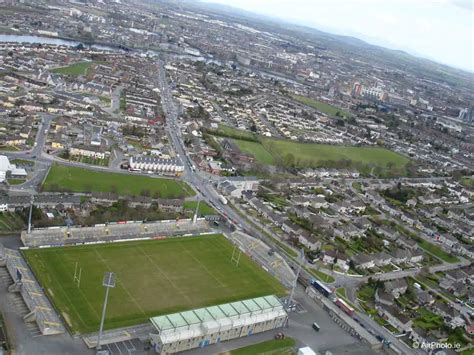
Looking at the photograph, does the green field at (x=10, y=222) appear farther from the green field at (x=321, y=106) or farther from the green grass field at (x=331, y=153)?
the green field at (x=321, y=106)

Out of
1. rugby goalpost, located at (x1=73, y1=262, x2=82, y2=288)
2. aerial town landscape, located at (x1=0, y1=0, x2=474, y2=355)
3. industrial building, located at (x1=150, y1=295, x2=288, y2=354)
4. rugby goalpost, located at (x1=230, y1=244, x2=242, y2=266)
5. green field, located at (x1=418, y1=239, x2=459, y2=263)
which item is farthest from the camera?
green field, located at (x1=418, y1=239, x2=459, y2=263)

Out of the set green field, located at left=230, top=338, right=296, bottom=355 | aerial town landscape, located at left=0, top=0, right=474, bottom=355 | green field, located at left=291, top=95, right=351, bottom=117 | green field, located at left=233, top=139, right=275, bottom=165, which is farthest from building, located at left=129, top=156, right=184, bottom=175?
green field, located at left=291, top=95, right=351, bottom=117

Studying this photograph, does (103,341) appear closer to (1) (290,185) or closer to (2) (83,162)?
(2) (83,162)

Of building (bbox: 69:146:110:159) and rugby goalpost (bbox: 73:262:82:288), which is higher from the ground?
building (bbox: 69:146:110:159)

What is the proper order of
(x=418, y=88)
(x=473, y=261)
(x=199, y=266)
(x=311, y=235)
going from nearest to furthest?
1. (x=199, y=266)
2. (x=311, y=235)
3. (x=473, y=261)
4. (x=418, y=88)

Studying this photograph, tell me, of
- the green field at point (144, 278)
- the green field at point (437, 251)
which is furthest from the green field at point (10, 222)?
the green field at point (437, 251)

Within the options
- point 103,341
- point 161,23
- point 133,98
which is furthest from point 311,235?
point 161,23

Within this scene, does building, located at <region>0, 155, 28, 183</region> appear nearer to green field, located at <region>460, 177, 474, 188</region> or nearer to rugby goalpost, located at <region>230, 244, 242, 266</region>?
rugby goalpost, located at <region>230, 244, 242, 266</region>
